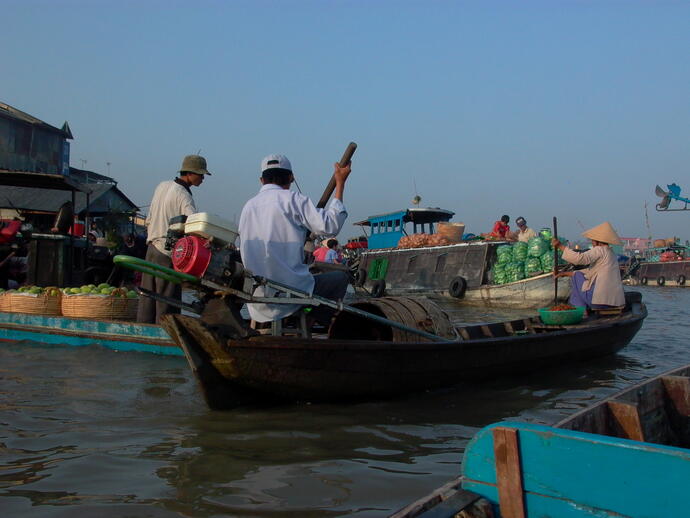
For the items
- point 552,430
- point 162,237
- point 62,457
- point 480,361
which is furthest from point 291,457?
point 162,237

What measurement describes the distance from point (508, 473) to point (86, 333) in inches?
224

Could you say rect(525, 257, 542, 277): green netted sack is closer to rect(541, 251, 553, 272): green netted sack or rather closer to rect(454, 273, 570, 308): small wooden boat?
rect(541, 251, 553, 272): green netted sack

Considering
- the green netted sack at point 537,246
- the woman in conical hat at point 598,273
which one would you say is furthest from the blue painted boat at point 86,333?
the green netted sack at point 537,246

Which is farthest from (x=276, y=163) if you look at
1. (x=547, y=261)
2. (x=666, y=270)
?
(x=666, y=270)

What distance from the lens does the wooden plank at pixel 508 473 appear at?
1.75 metres

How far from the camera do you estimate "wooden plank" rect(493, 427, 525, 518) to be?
5.74ft

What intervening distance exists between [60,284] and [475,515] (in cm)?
767

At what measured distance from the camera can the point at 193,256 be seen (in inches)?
136

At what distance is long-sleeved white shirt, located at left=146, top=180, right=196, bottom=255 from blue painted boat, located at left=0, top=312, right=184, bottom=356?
0.99 metres

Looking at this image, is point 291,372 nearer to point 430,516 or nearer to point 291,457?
point 291,457

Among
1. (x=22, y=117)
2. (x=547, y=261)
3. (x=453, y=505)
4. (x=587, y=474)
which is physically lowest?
(x=453, y=505)

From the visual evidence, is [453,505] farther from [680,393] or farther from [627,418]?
[680,393]

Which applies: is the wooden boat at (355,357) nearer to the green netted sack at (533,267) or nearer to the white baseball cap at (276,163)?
the white baseball cap at (276,163)

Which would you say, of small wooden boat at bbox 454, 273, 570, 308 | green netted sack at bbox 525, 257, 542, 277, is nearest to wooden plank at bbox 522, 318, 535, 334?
small wooden boat at bbox 454, 273, 570, 308
